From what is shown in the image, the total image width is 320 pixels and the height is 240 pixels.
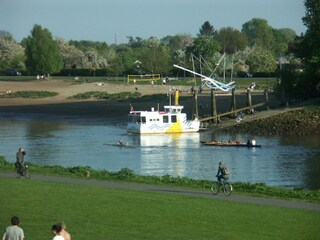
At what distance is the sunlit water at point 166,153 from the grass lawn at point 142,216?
14.4 metres

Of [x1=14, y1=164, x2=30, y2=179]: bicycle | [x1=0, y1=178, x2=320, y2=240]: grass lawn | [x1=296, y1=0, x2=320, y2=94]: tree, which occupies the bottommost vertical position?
[x1=0, y1=178, x2=320, y2=240]: grass lawn

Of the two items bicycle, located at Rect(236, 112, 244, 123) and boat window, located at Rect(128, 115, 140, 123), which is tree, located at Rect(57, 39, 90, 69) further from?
boat window, located at Rect(128, 115, 140, 123)

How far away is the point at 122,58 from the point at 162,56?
1249 cm

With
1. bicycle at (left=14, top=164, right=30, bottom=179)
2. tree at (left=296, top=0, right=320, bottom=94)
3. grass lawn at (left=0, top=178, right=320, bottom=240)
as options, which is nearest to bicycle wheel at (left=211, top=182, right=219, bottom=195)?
grass lawn at (left=0, top=178, right=320, bottom=240)

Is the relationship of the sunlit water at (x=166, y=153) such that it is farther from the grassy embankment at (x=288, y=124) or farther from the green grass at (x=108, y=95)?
the green grass at (x=108, y=95)

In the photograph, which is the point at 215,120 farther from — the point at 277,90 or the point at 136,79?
the point at 136,79

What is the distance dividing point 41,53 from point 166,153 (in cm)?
8948

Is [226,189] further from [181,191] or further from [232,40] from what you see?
[232,40]

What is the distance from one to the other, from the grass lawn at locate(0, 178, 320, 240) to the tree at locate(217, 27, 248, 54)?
5921 inches

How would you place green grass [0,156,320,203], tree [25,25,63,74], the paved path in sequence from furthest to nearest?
tree [25,25,63,74] → green grass [0,156,320,203] → the paved path

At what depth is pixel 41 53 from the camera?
15012cm

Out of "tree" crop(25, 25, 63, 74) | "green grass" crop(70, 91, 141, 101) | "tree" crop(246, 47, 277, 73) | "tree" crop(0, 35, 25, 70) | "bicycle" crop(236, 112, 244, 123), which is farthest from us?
"tree" crop(0, 35, 25, 70)

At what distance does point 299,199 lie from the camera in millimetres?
34250

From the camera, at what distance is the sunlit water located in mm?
50941
